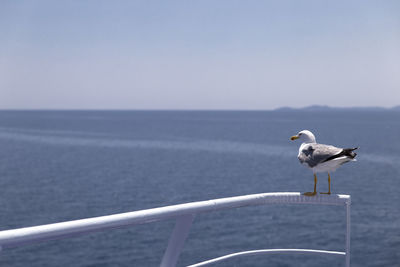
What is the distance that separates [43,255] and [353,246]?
47.6ft

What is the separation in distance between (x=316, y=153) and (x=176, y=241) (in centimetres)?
164

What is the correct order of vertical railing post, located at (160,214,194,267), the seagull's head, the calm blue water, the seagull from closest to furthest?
vertical railing post, located at (160,214,194,267) < the seagull < the seagull's head < the calm blue water

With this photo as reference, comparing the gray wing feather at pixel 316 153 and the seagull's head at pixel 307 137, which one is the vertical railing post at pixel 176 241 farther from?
the seagull's head at pixel 307 137

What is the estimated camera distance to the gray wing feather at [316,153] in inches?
123

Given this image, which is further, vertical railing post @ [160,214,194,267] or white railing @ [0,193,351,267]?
vertical railing post @ [160,214,194,267]

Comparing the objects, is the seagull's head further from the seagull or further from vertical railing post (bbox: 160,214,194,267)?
vertical railing post (bbox: 160,214,194,267)

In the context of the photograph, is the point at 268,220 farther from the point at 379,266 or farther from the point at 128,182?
the point at 128,182

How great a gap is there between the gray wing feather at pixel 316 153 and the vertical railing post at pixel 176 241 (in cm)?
156

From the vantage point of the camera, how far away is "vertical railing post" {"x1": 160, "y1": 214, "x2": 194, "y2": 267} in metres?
1.89

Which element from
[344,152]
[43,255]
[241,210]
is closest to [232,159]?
[241,210]

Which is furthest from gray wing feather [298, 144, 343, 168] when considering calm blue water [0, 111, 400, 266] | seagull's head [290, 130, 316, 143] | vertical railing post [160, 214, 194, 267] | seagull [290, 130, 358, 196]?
calm blue water [0, 111, 400, 266]

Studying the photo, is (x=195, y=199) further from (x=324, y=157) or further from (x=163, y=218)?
(x=163, y=218)

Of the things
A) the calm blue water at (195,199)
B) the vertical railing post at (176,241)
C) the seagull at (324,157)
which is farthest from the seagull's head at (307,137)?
the calm blue water at (195,199)

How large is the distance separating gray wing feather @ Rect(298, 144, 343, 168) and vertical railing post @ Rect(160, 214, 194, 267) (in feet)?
5.10
